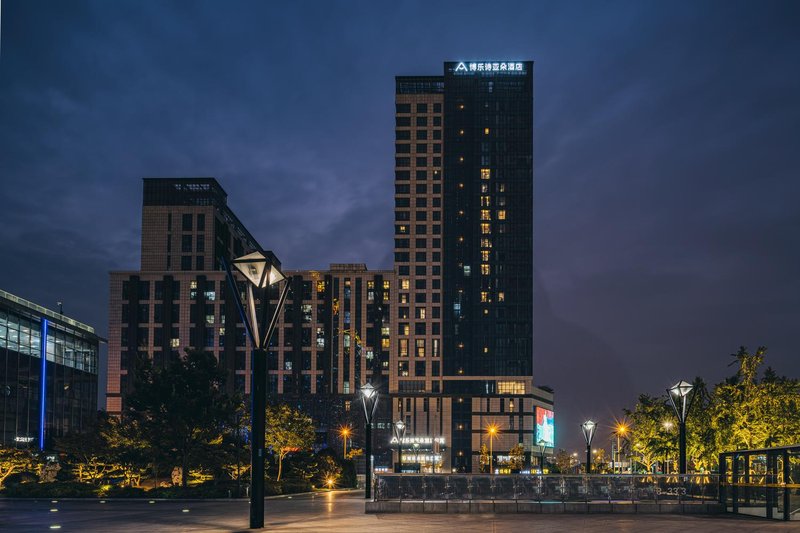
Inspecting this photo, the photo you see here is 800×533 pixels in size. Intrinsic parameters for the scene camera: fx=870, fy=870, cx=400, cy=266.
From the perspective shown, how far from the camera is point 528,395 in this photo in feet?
499

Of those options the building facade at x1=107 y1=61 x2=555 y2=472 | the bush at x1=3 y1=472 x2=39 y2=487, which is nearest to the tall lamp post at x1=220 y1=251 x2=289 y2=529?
the bush at x1=3 y1=472 x2=39 y2=487

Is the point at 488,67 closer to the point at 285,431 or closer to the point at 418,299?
the point at 418,299

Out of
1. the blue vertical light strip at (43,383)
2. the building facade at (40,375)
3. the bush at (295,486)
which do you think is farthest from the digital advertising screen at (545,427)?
the bush at (295,486)

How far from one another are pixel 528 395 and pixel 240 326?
51151mm

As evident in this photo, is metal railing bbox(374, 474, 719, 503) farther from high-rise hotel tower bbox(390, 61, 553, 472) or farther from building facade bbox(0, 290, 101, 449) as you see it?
high-rise hotel tower bbox(390, 61, 553, 472)

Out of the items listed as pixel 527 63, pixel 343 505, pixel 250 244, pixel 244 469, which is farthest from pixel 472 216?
pixel 343 505

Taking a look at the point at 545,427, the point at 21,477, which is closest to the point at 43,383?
the point at 21,477

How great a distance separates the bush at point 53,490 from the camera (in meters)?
46.7

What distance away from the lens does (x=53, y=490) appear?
1848 inches

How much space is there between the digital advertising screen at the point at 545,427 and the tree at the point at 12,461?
360 ft

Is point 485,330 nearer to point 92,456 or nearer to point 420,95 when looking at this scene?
point 420,95

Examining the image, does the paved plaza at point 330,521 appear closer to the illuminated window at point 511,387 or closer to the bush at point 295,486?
the bush at point 295,486

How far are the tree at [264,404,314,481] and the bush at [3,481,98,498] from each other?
17319 millimetres

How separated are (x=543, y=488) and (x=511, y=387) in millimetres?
119837
